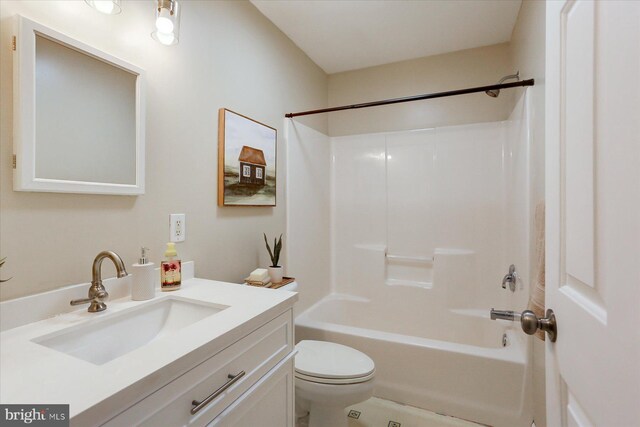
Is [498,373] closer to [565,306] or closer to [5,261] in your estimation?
[565,306]

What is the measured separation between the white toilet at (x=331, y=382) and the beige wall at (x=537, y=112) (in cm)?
77

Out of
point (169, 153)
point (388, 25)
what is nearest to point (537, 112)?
point (388, 25)

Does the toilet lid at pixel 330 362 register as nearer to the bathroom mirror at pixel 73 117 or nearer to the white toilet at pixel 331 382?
the white toilet at pixel 331 382

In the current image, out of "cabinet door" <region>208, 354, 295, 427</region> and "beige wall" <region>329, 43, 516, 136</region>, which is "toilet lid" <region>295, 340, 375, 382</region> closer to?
"cabinet door" <region>208, 354, 295, 427</region>

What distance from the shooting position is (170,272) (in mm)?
1139

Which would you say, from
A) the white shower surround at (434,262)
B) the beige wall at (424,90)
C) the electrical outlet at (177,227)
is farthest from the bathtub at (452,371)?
the beige wall at (424,90)

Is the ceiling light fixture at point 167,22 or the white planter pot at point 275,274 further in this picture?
the white planter pot at point 275,274

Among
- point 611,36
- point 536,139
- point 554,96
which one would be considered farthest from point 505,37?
point 611,36

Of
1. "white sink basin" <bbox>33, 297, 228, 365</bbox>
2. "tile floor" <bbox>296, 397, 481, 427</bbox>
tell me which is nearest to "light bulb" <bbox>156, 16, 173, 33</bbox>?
"white sink basin" <bbox>33, 297, 228, 365</bbox>

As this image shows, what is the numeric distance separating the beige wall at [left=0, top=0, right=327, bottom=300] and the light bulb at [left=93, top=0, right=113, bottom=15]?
0.05 m

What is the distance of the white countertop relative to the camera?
50 centimetres

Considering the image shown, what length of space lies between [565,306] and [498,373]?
1.16 metres

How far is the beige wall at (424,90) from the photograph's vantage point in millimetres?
2327

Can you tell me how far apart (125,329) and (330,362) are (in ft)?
3.10
